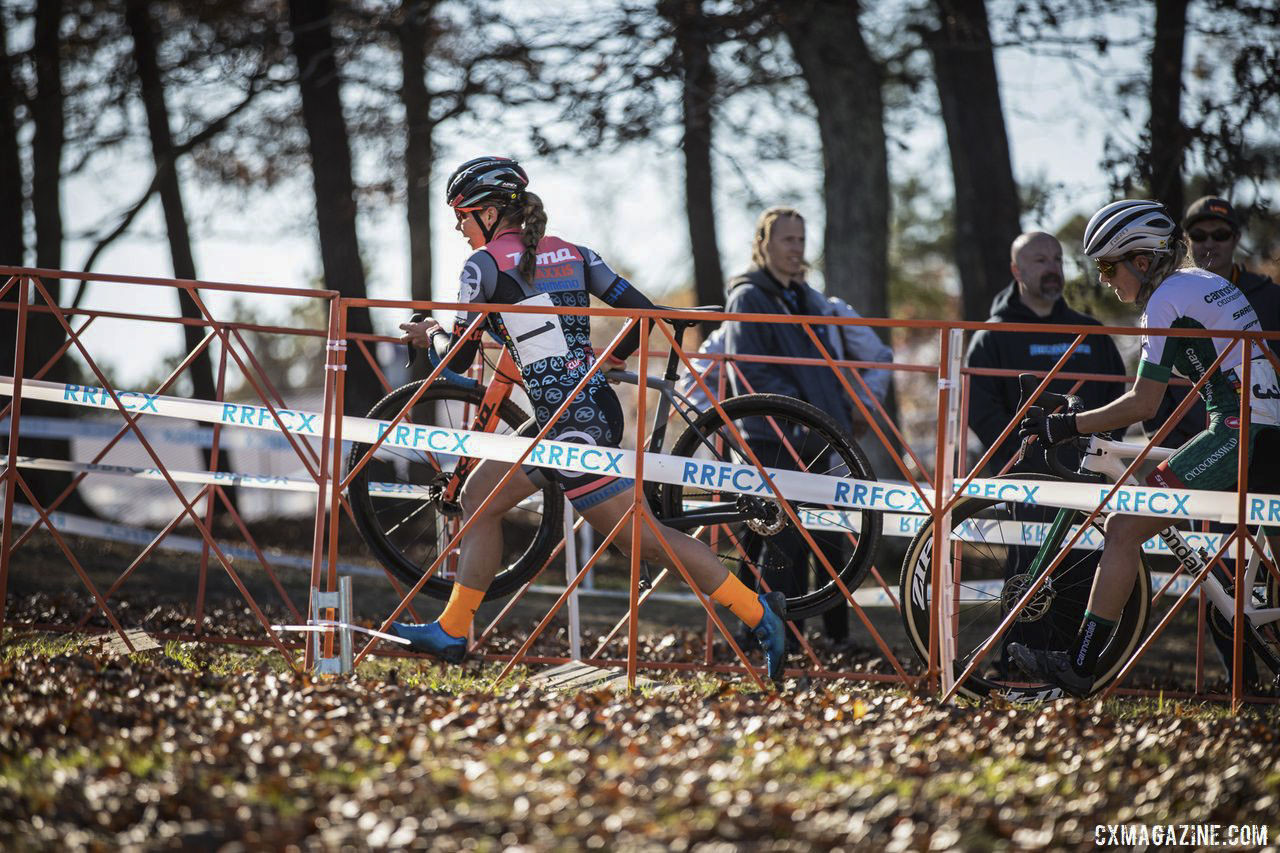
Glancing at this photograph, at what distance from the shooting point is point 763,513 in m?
5.32

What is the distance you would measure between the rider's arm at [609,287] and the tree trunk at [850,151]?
5.20 meters

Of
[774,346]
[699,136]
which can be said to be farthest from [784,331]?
[699,136]

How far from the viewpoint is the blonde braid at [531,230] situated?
4.89 metres

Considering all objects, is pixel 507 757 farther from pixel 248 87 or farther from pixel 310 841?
pixel 248 87

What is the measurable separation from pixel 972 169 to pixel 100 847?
919 centimetres

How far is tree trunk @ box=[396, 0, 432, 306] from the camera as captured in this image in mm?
10766

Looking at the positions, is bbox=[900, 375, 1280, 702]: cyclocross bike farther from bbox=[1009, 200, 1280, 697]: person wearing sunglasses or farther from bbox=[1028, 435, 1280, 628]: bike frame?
bbox=[1009, 200, 1280, 697]: person wearing sunglasses

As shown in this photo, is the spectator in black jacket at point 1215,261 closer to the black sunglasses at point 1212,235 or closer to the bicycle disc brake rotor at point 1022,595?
the black sunglasses at point 1212,235

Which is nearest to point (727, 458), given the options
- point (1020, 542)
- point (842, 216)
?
point (1020, 542)

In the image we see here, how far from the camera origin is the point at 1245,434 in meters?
4.54

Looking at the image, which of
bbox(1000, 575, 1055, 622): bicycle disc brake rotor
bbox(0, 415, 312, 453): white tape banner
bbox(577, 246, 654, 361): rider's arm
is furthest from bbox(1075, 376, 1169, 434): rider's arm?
bbox(0, 415, 312, 453): white tape banner

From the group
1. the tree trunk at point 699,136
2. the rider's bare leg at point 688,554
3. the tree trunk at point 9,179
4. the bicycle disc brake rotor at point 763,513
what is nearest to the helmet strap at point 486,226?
the rider's bare leg at point 688,554

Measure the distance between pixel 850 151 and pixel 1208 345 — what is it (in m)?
5.86

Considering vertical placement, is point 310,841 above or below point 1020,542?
below
